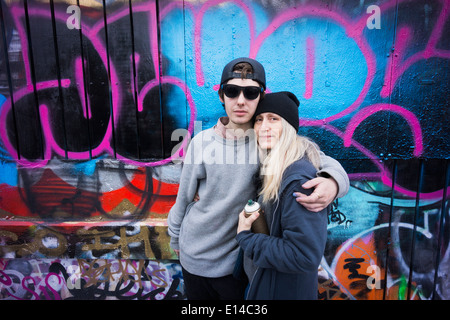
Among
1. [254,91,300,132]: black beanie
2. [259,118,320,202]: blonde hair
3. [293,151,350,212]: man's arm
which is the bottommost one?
[293,151,350,212]: man's arm

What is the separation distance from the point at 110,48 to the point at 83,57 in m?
0.26


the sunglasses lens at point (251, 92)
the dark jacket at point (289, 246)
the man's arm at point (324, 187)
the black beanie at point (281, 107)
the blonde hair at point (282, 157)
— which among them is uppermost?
the sunglasses lens at point (251, 92)

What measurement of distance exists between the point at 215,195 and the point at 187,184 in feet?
0.69

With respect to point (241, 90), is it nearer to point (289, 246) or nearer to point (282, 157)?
point (282, 157)

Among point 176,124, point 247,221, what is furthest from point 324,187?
point 176,124

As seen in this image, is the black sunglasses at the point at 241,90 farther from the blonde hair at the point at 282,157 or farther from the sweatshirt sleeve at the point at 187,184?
the sweatshirt sleeve at the point at 187,184

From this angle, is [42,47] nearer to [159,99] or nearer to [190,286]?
[159,99]

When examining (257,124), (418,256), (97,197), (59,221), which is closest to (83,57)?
(97,197)

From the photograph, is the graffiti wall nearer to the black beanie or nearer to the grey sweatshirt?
the grey sweatshirt

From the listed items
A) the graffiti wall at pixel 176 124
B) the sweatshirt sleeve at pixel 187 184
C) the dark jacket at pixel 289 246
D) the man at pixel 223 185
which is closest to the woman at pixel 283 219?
the dark jacket at pixel 289 246

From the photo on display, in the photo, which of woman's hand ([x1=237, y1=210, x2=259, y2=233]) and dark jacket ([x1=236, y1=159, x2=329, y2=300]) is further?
woman's hand ([x1=237, y1=210, x2=259, y2=233])

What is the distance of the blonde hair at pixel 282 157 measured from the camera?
4.64 feet

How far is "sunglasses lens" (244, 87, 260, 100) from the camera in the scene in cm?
156

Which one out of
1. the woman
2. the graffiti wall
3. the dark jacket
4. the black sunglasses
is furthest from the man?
the graffiti wall
